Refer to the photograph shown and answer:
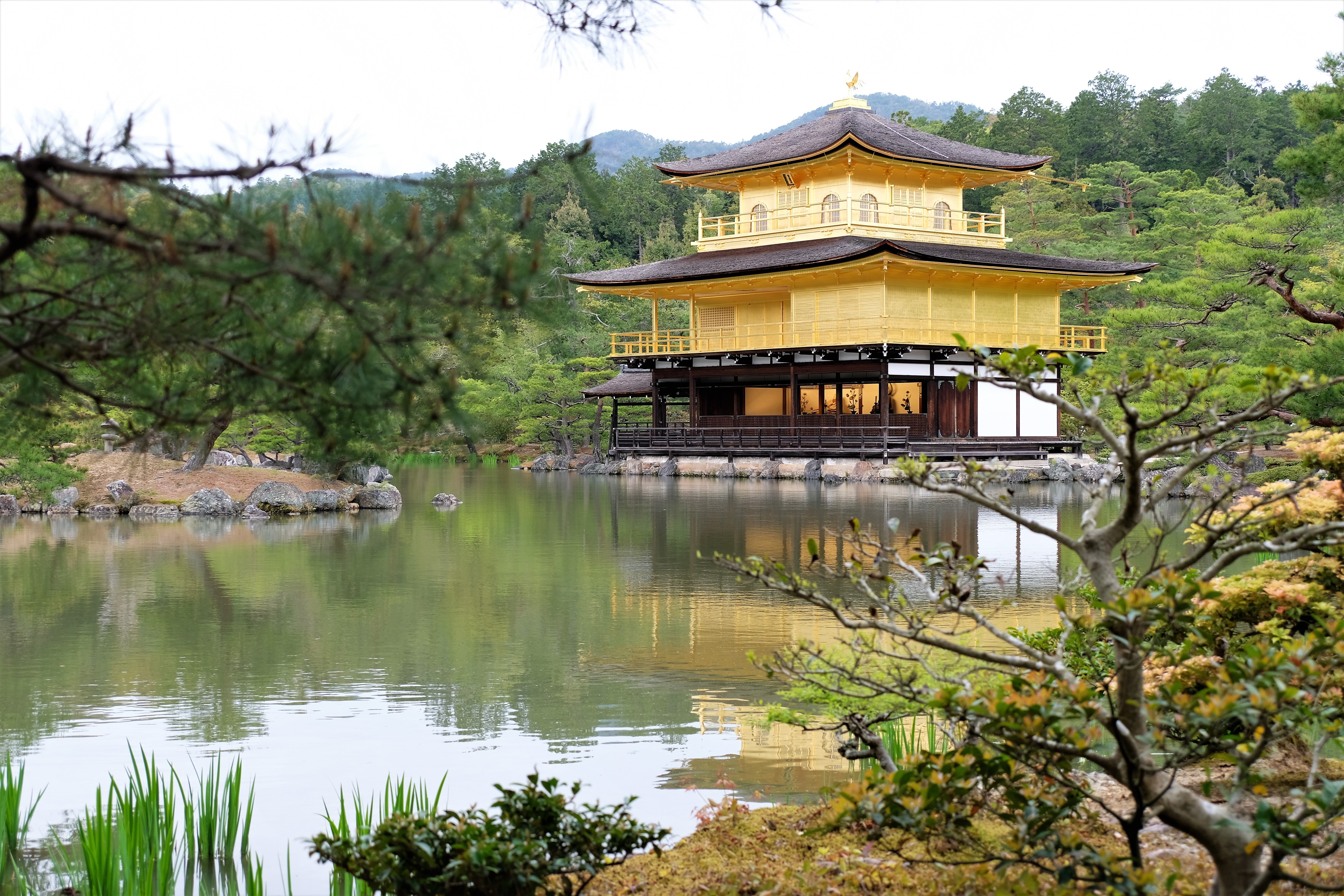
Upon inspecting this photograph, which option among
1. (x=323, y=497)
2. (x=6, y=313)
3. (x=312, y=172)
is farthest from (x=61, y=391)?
(x=323, y=497)

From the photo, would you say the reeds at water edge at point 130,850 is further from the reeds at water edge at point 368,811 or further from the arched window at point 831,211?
the arched window at point 831,211

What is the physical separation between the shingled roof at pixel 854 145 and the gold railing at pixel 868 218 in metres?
1.24

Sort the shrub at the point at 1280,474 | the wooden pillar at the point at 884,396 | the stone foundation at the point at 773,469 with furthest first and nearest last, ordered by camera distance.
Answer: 1. the wooden pillar at the point at 884,396
2. the stone foundation at the point at 773,469
3. the shrub at the point at 1280,474

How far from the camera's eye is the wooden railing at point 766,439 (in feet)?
86.1

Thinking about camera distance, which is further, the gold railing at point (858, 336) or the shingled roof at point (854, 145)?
the shingled roof at point (854, 145)

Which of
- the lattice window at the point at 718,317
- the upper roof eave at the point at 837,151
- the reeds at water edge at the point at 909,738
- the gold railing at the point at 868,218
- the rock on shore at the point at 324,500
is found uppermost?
the upper roof eave at the point at 837,151

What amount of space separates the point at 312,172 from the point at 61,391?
0.91m

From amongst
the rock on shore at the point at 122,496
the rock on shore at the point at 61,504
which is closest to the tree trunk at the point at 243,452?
the rock on shore at the point at 122,496

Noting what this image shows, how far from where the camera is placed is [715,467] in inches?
1100

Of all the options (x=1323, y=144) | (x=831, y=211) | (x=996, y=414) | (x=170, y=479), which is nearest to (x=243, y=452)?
(x=170, y=479)

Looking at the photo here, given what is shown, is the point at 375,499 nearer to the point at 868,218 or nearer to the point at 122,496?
the point at 122,496

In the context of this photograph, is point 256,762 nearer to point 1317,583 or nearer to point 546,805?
point 546,805

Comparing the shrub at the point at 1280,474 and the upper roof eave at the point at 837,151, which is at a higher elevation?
the upper roof eave at the point at 837,151

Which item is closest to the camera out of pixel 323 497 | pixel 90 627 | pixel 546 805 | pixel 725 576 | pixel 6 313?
pixel 6 313
